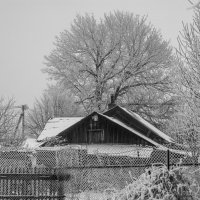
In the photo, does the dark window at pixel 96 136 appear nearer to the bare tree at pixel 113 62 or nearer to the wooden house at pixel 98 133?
the wooden house at pixel 98 133

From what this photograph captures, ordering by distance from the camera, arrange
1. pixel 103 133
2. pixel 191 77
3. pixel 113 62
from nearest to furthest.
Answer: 1. pixel 191 77
2. pixel 103 133
3. pixel 113 62

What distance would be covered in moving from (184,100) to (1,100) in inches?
1023

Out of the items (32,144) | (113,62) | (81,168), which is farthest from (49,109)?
(81,168)

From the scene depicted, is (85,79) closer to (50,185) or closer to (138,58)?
(138,58)

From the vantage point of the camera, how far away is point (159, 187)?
4.12m

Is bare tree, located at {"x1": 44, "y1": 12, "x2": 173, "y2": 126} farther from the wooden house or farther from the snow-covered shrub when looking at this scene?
the snow-covered shrub

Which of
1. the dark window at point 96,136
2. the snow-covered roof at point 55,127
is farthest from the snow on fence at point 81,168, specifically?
the snow-covered roof at point 55,127

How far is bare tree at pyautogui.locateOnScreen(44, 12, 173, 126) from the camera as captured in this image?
37.8m

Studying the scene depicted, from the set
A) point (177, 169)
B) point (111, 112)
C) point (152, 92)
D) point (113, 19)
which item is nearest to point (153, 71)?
point (152, 92)

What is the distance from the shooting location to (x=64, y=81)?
129ft

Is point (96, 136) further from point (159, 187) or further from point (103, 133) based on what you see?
point (159, 187)

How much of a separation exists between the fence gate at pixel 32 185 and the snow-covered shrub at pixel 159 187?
6130 mm

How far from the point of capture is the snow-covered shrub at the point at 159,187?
13.5ft

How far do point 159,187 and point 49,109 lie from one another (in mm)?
45338
